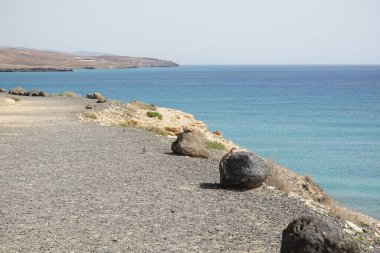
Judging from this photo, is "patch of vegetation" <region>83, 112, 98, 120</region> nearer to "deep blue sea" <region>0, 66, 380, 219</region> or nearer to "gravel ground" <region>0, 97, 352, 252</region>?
"gravel ground" <region>0, 97, 352, 252</region>

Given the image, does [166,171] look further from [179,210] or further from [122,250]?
[122,250]

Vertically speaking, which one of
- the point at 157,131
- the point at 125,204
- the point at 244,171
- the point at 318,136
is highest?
the point at 244,171

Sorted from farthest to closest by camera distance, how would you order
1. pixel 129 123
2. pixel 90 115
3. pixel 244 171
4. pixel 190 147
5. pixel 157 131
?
1. pixel 90 115
2. pixel 129 123
3. pixel 157 131
4. pixel 190 147
5. pixel 244 171

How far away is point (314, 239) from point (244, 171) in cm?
583

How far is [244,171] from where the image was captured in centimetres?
1369

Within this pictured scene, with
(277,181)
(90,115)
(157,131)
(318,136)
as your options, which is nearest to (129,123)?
(90,115)

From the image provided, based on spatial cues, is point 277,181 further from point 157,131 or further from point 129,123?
point 129,123

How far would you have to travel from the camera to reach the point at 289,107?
6931 cm

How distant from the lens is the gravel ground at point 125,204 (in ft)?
31.0

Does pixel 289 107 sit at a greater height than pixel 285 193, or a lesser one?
lesser

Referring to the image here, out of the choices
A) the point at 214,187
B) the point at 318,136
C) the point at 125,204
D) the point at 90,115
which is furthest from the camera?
the point at 318,136

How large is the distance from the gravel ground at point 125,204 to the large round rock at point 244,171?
1.00ft

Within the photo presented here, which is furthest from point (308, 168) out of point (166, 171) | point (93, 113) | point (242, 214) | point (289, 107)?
point (289, 107)

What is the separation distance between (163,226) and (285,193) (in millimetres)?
5122
